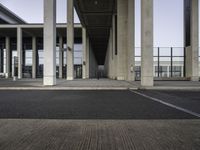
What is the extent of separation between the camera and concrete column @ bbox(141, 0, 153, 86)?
62.1 feet

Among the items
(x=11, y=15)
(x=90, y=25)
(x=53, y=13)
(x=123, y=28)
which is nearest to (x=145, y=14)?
(x=53, y=13)

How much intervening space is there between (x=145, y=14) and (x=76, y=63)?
111ft

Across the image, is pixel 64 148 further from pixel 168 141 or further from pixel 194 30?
pixel 194 30

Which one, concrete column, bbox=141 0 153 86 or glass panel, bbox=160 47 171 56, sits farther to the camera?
glass panel, bbox=160 47 171 56

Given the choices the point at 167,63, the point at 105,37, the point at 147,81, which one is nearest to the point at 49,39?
the point at 147,81

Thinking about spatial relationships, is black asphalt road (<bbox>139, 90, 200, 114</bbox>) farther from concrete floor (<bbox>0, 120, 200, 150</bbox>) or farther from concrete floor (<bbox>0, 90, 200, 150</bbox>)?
concrete floor (<bbox>0, 120, 200, 150</bbox>)

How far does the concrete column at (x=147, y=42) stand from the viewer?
1894 centimetres

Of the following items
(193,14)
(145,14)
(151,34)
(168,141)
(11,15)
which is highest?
(11,15)

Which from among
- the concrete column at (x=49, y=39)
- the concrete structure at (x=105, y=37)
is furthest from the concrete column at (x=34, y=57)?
the concrete column at (x=49, y=39)

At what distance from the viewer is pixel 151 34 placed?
19.0 m

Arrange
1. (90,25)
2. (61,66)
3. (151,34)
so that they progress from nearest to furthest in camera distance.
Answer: (151,34)
(90,25)
(61,66)

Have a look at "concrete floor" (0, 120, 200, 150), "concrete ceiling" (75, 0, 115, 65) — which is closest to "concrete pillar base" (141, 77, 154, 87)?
"concrete floor" (0, 120, 200, 150)

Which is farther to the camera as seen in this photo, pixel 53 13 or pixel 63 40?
pixel 63 40

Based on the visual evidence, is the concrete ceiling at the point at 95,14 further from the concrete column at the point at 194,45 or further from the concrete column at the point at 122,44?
the concrete column at the point at 194,45
